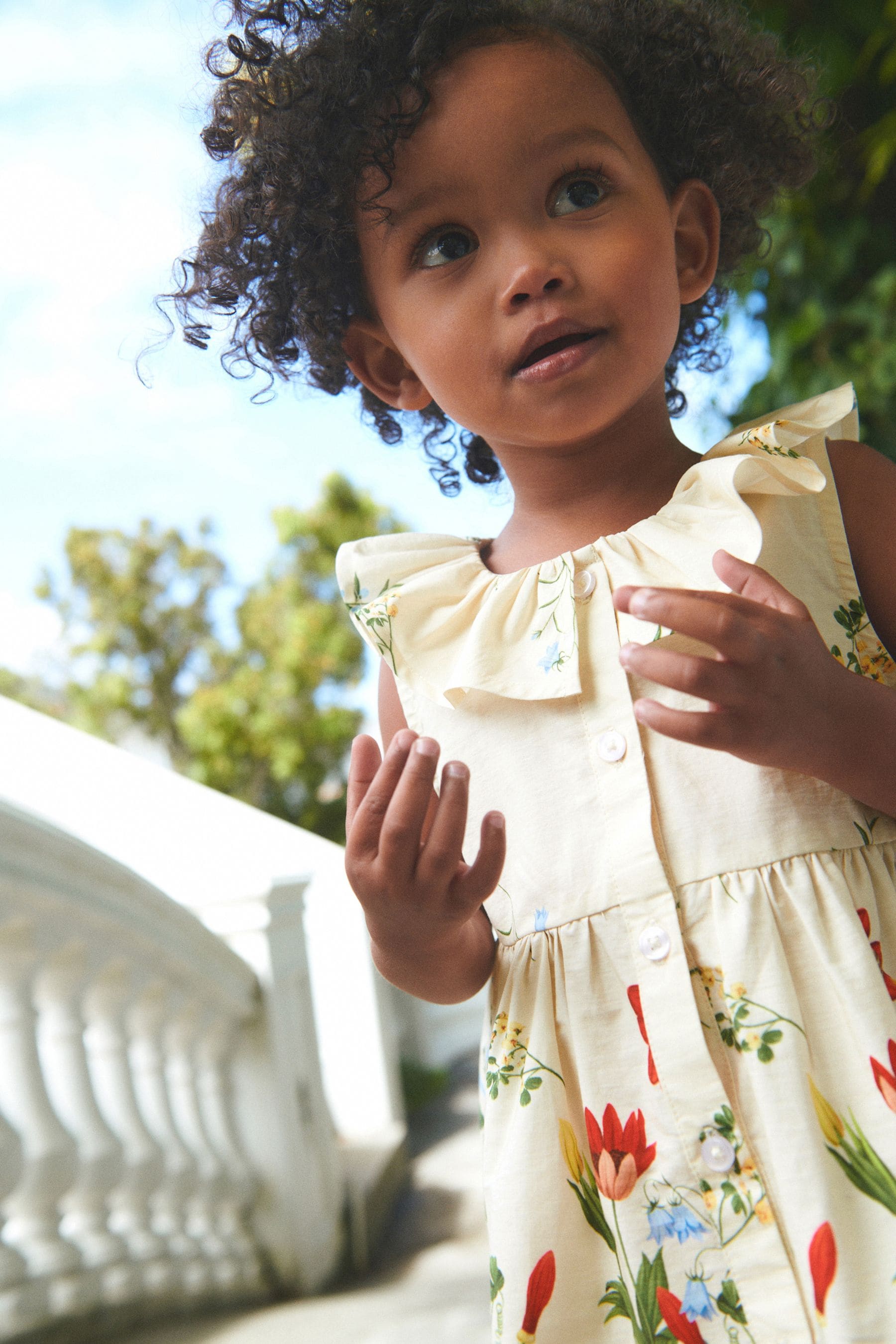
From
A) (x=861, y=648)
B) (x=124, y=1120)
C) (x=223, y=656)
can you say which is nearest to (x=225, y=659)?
(x=223, y=656)

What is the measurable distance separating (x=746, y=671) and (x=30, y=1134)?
1.13 meters

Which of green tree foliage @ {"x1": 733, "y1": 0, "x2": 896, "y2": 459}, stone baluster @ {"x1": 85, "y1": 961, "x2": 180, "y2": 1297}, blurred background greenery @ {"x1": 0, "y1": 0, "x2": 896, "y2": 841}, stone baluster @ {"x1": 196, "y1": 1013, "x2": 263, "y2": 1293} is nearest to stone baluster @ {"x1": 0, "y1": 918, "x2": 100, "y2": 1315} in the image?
stone baluster @ {"x1": 85, "y1": 961, "x2": 180, "y2": 1297}

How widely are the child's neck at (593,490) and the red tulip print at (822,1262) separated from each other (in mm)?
552

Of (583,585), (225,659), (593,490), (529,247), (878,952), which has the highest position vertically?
(225,659)

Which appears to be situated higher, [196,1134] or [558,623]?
[558,623]

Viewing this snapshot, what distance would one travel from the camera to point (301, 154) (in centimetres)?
98

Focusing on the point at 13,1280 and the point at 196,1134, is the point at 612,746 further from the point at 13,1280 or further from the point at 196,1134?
the point at 196,1134

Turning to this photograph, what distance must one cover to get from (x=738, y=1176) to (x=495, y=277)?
0.68 meters

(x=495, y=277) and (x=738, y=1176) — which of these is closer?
(x=738, y=1176)

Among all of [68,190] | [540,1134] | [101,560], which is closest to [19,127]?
[68,190]

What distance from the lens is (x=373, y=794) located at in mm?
721

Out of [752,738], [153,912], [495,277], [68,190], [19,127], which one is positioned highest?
[19,127]

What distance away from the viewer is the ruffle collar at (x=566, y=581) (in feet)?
2.67

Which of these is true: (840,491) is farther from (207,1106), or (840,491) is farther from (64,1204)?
(207,1106)
